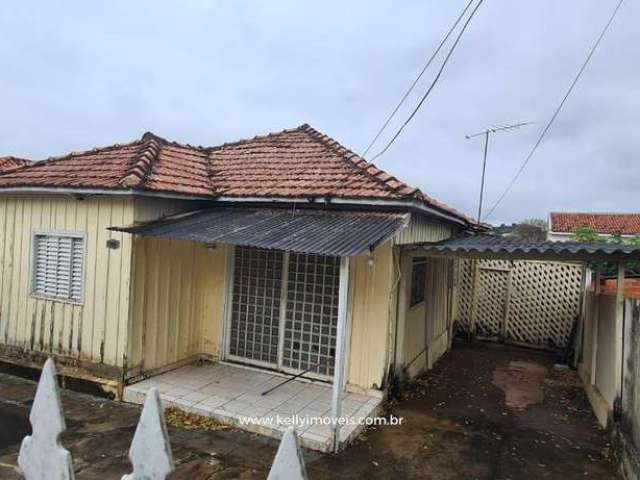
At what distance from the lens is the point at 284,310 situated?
7.94m

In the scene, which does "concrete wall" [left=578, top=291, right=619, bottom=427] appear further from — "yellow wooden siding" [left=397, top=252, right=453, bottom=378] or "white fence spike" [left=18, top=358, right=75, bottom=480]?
"white fence spike" [left=18, top=358, right=75, bottom=480]

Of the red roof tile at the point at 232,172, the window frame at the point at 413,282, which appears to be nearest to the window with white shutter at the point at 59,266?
the red roof tile at the point at 232,172

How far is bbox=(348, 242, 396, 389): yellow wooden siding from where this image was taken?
22.9 ft

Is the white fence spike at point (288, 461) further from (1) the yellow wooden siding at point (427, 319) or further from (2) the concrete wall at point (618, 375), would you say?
(1) the yellow wooden siding at point (427, 319)

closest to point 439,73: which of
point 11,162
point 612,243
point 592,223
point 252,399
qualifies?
point 612,243

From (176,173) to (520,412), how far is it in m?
7.32

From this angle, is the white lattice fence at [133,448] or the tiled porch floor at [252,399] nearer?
the white lattice fence at [133,448]

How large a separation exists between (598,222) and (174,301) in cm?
3743

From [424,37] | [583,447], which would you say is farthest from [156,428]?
[424,37]

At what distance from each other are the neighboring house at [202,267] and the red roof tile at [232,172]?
0.15 feet

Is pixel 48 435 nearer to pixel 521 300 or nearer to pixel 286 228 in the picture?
pixel 286 228

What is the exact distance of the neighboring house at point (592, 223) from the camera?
33.3m

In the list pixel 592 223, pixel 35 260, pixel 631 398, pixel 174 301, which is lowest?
pixel 631 398

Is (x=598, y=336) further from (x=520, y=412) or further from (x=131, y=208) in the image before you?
(x=131, y=208)
